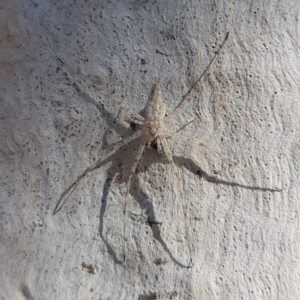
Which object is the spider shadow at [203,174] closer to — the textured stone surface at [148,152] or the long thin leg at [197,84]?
the textured stone surface at [148,152]

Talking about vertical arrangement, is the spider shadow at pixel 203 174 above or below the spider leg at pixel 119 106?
below

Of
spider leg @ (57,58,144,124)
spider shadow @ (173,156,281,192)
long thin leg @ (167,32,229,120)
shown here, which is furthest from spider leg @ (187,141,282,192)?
spider leg @ (57,58,144,124)

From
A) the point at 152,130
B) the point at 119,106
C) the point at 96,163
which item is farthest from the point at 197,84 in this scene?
the point at 96,163

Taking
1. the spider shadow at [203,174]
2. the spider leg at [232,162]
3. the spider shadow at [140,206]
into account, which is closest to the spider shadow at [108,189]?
the spider shadow at [140,206]

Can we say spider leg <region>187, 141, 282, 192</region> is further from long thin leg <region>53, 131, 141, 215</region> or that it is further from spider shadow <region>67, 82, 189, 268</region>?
long thin leg <region>53, 131, 141, 215</region>

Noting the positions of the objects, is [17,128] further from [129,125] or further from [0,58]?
[129,125]

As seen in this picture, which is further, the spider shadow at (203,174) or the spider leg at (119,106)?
the spider leg at (119,106)

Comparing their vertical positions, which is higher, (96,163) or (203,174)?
(203,174)

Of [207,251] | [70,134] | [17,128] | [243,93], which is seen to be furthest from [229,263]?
[17,128]

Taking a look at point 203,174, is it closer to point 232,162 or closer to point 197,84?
point 232,162
